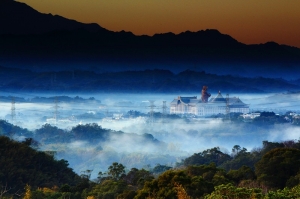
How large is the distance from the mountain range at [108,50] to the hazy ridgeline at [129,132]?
9.26 ft

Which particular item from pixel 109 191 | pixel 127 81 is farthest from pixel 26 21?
pixel 109 191

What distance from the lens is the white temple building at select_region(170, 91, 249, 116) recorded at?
58312 mm

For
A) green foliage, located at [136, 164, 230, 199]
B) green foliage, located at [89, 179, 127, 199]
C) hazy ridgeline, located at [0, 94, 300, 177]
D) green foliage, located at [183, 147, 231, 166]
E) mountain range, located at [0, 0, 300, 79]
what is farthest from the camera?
mountain range, located at [0, 0, 300, 79]

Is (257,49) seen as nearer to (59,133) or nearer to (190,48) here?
(190,48)

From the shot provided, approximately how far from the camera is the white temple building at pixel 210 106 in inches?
2296

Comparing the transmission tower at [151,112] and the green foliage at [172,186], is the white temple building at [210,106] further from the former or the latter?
the green foliage at [172,186]

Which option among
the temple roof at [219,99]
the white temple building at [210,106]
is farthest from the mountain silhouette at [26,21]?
the temple roof at [219,99]

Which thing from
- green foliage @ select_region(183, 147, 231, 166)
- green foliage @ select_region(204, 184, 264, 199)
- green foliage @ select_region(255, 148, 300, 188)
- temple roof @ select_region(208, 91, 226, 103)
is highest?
temple roof @ select_region(208, 91, 226, 103)

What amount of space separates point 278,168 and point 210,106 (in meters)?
38.2

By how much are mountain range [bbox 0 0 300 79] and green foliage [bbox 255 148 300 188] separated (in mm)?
35191

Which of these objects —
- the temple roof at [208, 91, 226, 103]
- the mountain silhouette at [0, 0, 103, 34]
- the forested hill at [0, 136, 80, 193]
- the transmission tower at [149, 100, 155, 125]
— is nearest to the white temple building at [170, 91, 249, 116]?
the temple roof at [208, 91, 226, 103]

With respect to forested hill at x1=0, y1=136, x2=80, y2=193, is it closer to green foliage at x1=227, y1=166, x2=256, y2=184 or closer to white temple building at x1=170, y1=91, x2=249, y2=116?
green foliage at x1=227, y1=166, x2=256, y2=184

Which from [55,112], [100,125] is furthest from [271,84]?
[55,112]

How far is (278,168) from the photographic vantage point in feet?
63.4
